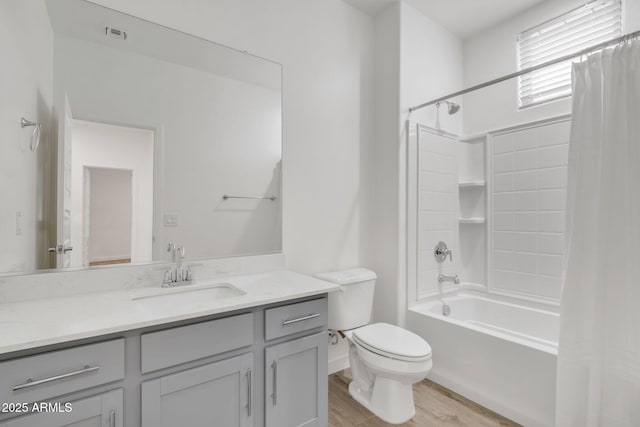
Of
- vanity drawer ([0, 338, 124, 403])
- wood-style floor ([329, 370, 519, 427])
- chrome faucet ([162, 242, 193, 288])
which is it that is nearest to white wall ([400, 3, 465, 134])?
chrome faucet ([162, 242, 193, 288])

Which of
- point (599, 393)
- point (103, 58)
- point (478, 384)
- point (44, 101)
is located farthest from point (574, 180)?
point (44, 101)

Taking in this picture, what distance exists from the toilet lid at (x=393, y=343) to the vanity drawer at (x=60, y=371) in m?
1.20

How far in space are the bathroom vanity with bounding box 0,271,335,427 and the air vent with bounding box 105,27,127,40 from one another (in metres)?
1.22

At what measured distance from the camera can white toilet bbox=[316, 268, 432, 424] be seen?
1.67 meters

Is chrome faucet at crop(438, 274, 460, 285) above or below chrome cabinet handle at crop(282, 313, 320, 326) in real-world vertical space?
below

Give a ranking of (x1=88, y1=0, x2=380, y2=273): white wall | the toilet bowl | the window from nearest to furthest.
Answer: the toilet bowl → (x1=88, y1=0, x2=380, y2=273): white wall → the window

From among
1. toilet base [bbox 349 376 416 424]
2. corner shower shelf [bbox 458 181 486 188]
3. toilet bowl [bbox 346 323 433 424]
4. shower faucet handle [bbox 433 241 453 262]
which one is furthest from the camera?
corner shower shelf [bbox 458 181 486 188]

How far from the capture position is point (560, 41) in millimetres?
2426

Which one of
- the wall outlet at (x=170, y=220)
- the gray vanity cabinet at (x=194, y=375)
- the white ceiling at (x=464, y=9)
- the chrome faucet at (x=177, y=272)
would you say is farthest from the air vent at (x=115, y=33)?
the white ceiling at (x=464, y=9)

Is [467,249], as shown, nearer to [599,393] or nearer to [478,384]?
[478,384]

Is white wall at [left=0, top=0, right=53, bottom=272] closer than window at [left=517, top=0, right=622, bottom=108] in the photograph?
Yes

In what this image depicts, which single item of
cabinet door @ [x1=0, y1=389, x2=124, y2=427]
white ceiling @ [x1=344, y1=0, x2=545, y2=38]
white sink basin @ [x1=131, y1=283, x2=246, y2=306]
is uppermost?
white ceiling @ [x1=344, y1=0, x2=545, y2=38]

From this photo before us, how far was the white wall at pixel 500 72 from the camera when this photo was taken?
2412 mm

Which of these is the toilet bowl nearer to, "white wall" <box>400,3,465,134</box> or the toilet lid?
the toilet lid
